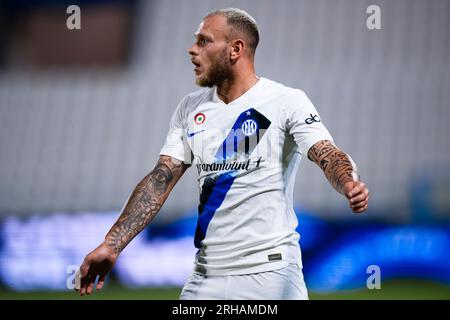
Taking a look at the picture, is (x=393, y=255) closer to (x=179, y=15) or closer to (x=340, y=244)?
(x=340, y=244)

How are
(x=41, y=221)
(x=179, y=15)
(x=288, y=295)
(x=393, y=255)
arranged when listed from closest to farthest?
(x=288, y=295), (x=393, y=255), (x=41, y=221), (x=179, y=15)

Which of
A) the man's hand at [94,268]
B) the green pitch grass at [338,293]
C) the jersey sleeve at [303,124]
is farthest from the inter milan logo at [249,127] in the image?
the green pitch grass at [338,293]

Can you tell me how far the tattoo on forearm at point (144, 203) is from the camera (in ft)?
13.0

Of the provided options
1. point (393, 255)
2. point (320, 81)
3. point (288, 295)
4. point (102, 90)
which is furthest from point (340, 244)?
point (288, 295)

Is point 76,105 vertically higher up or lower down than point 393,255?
higher up

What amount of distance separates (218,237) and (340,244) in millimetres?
5818

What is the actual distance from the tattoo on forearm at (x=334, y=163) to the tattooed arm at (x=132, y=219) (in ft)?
2.76

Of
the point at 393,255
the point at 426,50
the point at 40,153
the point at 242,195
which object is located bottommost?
the point at 393,255

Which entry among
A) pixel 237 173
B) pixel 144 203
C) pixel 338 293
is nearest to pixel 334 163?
pixel 237 173

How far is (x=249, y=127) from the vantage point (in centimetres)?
404

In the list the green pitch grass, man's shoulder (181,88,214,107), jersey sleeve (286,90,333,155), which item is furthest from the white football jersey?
the green pitch grass

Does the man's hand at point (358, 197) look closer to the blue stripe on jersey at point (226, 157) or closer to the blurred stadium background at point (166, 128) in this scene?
the blue stripe on jersey at point (226, 157)

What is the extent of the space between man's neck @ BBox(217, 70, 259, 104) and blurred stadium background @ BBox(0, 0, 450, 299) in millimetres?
5149

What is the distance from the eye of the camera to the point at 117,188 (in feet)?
35.9
